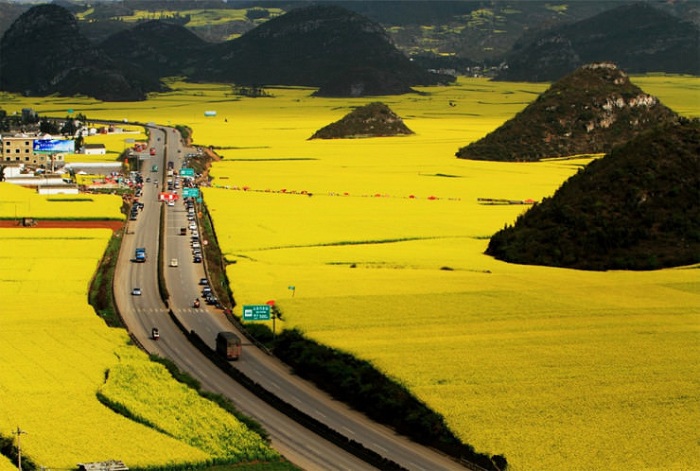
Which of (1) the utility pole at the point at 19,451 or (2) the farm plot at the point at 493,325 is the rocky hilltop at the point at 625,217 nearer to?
(2) the farm plot at the point at 493,325

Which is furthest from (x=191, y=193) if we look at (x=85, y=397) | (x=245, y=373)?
(x=85, y=397)

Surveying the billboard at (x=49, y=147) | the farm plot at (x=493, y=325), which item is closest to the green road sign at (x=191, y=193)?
the farm plot at (x=493, y=325)

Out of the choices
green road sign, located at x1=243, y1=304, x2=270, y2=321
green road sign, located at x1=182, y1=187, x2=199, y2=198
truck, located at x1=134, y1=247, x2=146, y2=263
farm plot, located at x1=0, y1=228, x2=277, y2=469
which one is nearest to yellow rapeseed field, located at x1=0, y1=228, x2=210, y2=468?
farm plot, located at x1=0, y1=228, x2=277, y2=469

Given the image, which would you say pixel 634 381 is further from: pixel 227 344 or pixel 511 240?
pixel 511 240

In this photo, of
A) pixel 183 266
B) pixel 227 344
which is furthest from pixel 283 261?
pixel 227 344

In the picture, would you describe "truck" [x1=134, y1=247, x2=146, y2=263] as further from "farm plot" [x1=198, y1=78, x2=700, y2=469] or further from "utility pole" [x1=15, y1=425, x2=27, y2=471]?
"utility pole" [x1=15, y1=425, x2=27, y2=471]
